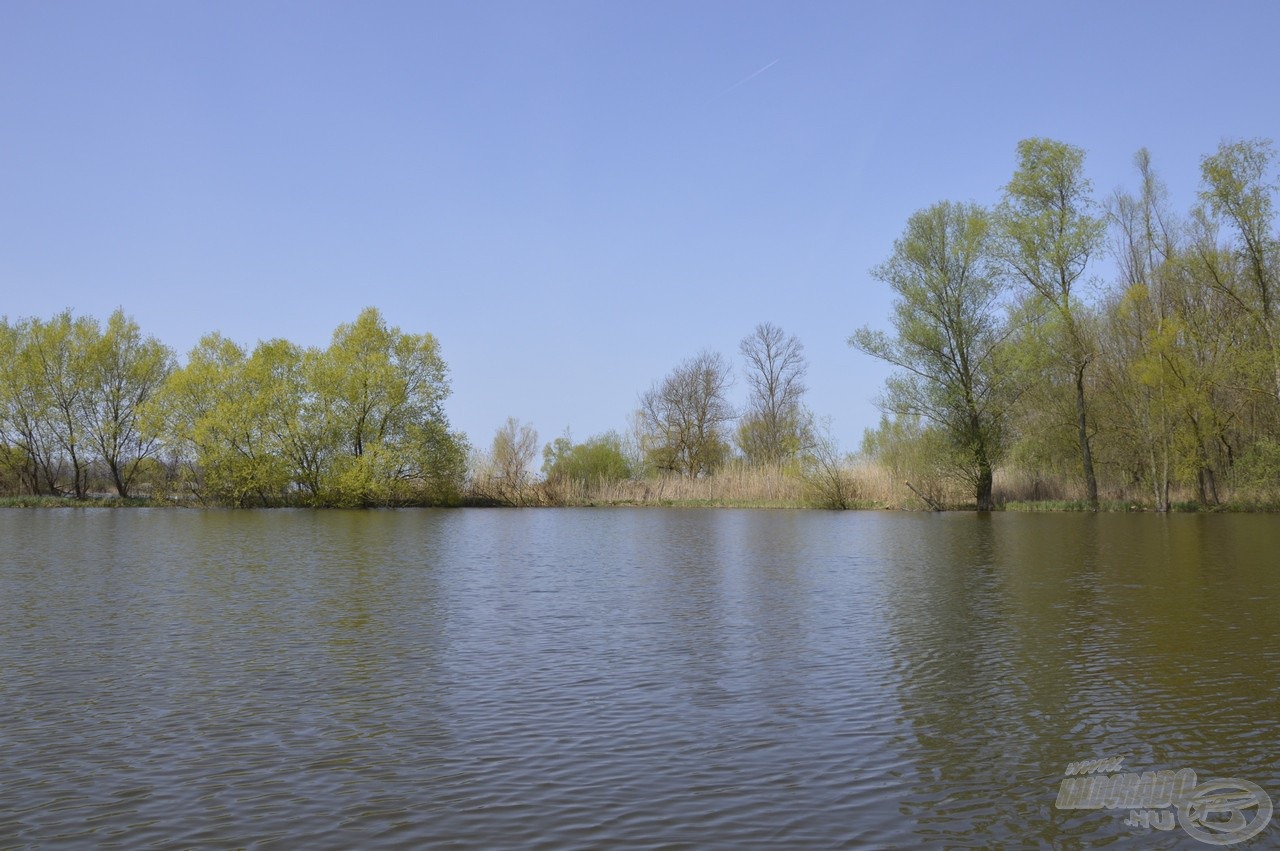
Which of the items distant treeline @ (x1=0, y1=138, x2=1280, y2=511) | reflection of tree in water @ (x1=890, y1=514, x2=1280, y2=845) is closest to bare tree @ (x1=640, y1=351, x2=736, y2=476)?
distant treeline @ (x1=0, y1=138, x2=1280, y2=511)

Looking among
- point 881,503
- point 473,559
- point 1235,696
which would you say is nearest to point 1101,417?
point 881,503

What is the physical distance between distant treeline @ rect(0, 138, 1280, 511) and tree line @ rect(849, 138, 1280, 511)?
0.09 metres

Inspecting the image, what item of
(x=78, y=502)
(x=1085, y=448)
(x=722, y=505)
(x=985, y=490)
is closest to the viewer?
(x=1085, y=448)

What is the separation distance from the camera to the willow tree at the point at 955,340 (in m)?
35.4

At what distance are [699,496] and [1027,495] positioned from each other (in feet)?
47.7

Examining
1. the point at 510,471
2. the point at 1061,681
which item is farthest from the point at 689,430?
the point at 1061,681

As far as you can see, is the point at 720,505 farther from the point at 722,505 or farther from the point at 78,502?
the point at 78,502

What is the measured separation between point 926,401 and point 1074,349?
5.55 m

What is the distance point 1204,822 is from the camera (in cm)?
400

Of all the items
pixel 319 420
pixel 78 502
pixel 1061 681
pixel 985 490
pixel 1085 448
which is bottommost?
pixel 1061 681

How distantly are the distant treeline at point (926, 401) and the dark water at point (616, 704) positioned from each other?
73.6 feet

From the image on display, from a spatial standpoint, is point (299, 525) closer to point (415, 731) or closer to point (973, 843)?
point (415, 731)

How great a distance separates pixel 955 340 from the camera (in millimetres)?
35781

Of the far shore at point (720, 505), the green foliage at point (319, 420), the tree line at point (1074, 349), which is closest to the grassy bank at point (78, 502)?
the far shore at point (720, 505)
